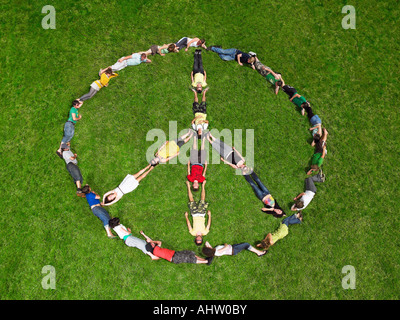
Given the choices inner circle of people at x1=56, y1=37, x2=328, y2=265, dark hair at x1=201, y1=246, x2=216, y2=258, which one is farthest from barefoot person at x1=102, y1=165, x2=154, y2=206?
dark hair at x1=201, y1=246, x2=216, y2=258

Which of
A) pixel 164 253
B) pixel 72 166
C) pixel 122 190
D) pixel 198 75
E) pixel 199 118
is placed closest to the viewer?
pixel 164 253

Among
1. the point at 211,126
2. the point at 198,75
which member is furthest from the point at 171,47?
the point at 211,126

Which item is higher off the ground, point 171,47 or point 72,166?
point 171,47

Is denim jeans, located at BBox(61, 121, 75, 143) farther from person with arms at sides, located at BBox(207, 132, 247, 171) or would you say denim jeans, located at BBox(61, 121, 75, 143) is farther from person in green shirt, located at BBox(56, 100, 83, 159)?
person with arms at sides, located at BBox(207, 132, 247, 171)

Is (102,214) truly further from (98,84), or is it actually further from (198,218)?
A: (98,84)

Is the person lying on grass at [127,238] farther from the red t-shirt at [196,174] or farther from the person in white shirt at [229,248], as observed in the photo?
the red t-shirt at [196,174]

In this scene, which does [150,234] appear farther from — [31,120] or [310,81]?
[310,81]

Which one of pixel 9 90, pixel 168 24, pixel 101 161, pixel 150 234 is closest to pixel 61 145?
pixel 101 161
